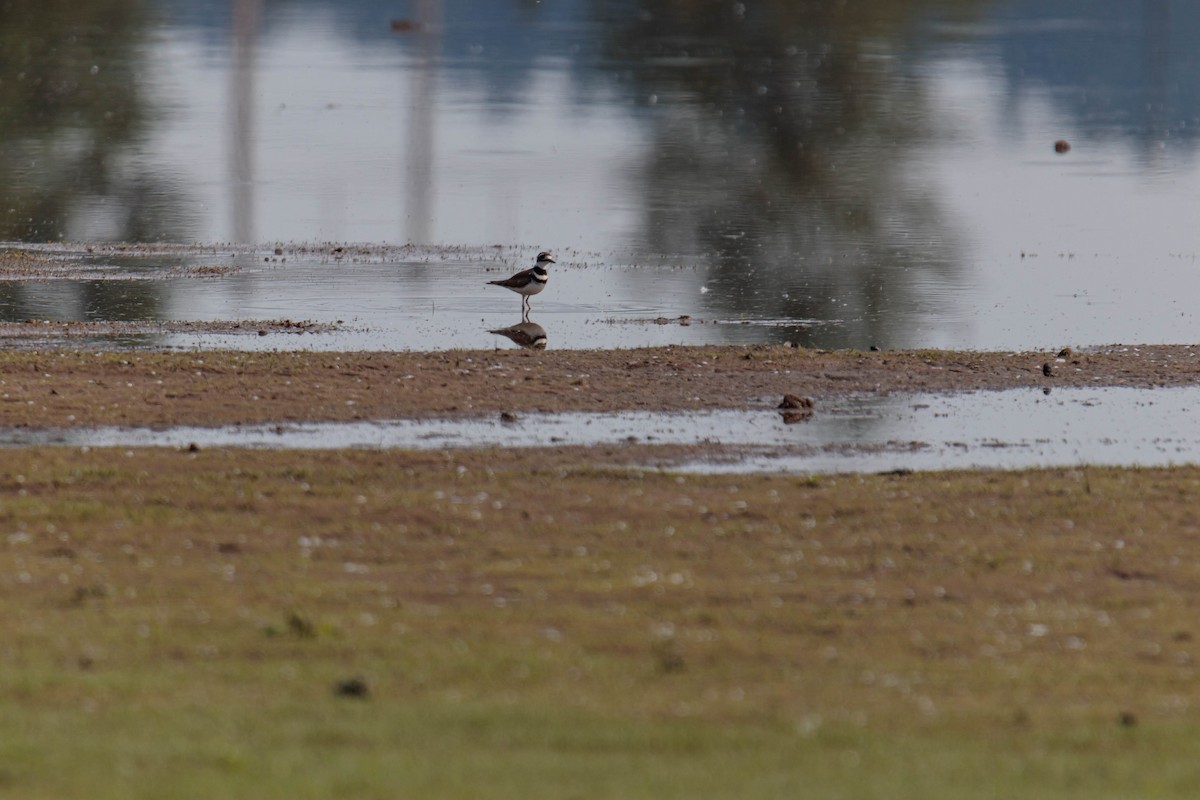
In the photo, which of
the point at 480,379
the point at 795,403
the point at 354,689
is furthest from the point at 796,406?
the point at 354,689

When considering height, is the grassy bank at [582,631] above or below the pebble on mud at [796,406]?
below

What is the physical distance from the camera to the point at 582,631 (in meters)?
13.2

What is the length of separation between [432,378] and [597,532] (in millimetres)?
9071

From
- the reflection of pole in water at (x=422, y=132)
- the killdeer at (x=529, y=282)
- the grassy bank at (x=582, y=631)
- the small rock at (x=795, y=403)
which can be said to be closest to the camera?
the grassy bank at (x=582, y=631)

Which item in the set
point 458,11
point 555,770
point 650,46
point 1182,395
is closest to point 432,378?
point 1182,395

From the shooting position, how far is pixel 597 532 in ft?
54.4

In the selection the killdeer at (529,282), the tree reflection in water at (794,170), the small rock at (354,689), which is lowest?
the small rock at (354,689)

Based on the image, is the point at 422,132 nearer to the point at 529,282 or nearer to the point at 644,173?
the point at 644,173

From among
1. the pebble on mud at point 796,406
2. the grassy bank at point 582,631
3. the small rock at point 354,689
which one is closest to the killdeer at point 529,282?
the pebble on mud at point 796,406

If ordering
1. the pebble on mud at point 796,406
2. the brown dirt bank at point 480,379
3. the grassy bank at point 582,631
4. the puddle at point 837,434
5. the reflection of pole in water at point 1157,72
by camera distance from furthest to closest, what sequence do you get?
the reflection of pole in water at point 1157,72, the pebble on mud at point 796,406, the brown dirt bank at point 480,379, the puddle at point 837,434, the grassy bank at point 582,631

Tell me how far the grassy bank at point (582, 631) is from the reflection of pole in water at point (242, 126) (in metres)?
24.8

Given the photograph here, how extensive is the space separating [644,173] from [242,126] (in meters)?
18.9

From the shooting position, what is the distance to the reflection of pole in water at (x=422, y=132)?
4547 centimetres

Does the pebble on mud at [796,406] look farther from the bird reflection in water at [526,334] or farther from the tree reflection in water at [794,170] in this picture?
the tree reflection in water at [794,170]
